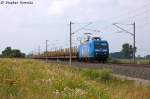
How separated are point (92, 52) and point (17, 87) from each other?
4594 cm

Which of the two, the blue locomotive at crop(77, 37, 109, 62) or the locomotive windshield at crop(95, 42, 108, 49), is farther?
the locomotive windshield at crop(95, 42, 108, 49)

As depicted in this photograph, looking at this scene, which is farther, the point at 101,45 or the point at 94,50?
the point at 101,45

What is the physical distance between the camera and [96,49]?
57.1 metres

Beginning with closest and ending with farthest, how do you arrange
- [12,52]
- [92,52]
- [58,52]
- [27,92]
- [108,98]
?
[27,92], [108,98], [92,52], [58,52], [12,52]

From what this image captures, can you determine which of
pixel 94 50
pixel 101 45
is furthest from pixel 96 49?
pixel 101 45

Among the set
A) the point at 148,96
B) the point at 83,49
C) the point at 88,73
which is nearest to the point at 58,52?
the point at 83,49

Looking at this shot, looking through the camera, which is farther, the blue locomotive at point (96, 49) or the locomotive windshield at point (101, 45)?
the locomotive windshield at point (101, 45)

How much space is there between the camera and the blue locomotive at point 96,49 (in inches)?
2254

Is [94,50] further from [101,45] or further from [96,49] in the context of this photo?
[101,45]

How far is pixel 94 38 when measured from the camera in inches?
2362

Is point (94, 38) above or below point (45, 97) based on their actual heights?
above

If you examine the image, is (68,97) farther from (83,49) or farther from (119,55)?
(119,55)

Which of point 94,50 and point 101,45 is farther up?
point 101,45

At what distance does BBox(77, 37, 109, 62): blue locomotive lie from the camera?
57.2 meters
